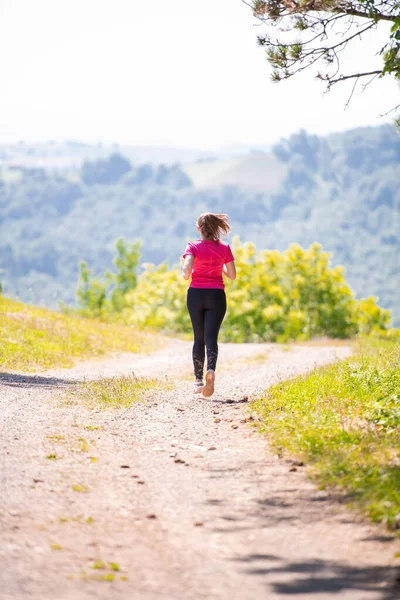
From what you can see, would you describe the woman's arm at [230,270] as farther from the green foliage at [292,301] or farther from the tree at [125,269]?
the tree at [125,269]

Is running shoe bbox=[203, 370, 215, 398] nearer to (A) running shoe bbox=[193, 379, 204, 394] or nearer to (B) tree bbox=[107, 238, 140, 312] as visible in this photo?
(A) running shoe bbox=[193, 379, 204, 394]

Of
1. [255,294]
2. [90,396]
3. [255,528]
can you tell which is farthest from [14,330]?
[255,294]

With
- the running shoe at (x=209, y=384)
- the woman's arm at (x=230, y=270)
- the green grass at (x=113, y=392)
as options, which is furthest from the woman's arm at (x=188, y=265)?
the green grass at (x=113, y=392)

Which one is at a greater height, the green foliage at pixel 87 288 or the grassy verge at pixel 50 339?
the green foliage at pixel 87 288

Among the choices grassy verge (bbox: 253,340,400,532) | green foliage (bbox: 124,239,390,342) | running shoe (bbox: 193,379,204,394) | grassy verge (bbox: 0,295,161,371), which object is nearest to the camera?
grassy verge (bbox: 253,340,400,532)

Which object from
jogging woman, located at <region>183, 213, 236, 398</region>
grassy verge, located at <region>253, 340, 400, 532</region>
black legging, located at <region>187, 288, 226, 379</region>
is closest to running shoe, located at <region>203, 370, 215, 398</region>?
jogging woman, located at <region>183, 213, 236, 398</region>

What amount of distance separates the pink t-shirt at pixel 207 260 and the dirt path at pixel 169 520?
8.02 feet

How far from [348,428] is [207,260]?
154 inches

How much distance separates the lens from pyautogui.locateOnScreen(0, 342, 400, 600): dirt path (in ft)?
13.7

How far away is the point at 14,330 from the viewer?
18344 millimetres

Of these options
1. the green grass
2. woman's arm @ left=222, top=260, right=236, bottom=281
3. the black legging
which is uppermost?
woman's arm @ left=222, top=260, right=236, bottom=281

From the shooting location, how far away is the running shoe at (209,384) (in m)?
10.4

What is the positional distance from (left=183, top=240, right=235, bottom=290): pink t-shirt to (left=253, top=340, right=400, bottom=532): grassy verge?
5.98ft

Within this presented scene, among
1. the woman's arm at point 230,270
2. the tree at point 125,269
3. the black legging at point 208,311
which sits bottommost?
the black legging at point 208,311
